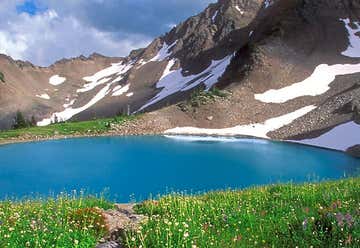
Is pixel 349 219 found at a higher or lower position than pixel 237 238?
higher

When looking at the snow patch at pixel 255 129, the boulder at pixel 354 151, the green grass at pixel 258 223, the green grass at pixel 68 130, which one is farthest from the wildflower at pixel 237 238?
the green grass at pixel 68 130

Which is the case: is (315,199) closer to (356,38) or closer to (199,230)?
(199,230)

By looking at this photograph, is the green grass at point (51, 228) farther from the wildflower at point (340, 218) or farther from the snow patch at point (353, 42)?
the snow patch at point (353, 42)

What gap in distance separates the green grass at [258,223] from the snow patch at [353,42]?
392 ft

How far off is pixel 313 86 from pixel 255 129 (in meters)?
23.3

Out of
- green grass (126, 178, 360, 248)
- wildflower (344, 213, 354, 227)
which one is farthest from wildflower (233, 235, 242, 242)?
wildflower (344, 213, 354, 227)

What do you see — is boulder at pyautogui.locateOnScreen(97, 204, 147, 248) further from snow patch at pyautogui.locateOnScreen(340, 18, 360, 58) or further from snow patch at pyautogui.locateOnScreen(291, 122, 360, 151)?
snow patch at pyautogui.locateOnScreen(340, 18, 360, 58)

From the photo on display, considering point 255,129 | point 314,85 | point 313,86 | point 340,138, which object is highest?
point 314,85

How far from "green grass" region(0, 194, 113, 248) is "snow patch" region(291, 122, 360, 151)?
7172 cm

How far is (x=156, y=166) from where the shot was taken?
179 feet

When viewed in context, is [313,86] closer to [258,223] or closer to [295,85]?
[295,85]

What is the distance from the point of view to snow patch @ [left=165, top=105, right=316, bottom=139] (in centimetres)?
9856

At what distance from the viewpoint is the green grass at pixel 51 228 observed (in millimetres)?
7492

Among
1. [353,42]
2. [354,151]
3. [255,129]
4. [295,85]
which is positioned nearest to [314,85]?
[295,85]
